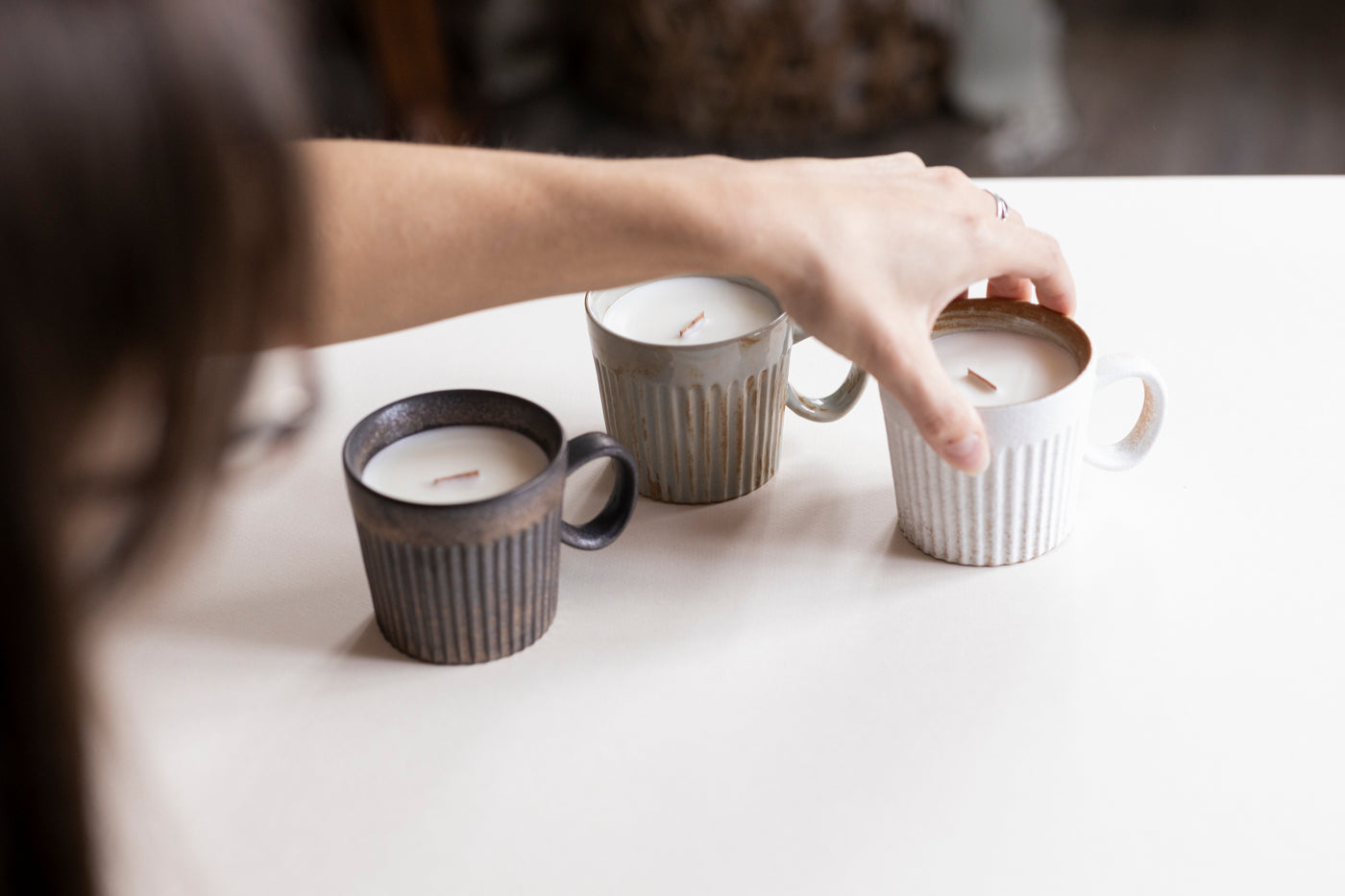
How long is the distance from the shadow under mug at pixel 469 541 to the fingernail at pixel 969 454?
171 millimetres

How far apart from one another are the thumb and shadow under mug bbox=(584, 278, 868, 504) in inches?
3.9

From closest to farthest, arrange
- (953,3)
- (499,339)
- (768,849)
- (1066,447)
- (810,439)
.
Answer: (768,849) < (1066,447) < (810,439) < (499,339) < (953,3)

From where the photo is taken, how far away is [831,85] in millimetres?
2461

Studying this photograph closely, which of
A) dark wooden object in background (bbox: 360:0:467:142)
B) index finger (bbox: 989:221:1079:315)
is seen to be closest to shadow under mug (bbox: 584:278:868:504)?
index finger (bbox: 989:221:1079:315)

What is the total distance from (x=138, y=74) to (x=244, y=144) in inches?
1.0

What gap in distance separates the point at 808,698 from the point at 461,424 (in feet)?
0.75

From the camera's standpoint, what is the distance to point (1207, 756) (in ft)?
1.84

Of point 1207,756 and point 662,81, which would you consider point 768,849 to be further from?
point 662,81

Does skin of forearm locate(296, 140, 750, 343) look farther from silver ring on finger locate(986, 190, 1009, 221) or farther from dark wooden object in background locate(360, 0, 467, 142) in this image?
dark wooden object in background locate(360, 0, 467, 142)

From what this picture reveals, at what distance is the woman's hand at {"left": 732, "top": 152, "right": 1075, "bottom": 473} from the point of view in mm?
619

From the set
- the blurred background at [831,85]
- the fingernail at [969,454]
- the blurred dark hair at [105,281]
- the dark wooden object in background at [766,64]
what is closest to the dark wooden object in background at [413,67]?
the blurred background at [831,85]

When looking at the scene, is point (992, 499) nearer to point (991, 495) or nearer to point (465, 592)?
point (991, 495)

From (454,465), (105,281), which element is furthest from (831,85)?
(105,281)

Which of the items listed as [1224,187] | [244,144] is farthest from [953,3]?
[244,144]
